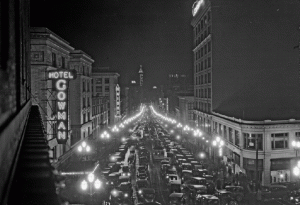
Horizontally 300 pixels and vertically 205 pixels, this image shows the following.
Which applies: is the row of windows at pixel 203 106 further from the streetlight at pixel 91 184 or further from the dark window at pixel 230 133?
the streetlight at pixel 91 184

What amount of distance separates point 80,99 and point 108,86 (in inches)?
1937

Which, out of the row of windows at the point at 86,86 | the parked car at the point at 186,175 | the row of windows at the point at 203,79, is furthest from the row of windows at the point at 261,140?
the row of windows at the point at 86,86

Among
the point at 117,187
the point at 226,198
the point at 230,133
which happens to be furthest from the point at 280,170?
the point at 117,187

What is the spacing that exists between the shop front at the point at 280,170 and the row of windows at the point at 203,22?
98.4 ft

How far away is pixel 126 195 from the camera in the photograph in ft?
99.8

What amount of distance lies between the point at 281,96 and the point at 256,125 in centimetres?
2024

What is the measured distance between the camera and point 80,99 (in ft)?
198

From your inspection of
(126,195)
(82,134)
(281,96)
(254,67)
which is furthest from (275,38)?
(126,195)

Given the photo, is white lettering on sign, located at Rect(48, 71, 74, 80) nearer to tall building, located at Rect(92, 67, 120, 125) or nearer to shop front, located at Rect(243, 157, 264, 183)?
shop front, located at Rect(243, 157, 264, 183)

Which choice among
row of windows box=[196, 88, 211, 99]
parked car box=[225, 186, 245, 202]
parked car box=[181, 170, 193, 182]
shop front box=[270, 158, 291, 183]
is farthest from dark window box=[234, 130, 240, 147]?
row of windows box=[196, 88, 211, 99]

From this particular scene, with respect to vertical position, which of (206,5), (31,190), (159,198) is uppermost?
(206,5)

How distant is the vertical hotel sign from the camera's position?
33425mm

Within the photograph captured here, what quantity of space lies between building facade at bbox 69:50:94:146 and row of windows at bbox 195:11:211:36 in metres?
23.8

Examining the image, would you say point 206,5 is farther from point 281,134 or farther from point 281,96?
point 281,134
